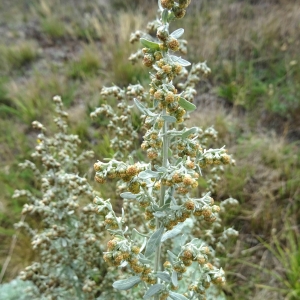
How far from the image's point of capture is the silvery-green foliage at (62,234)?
5.96 ft

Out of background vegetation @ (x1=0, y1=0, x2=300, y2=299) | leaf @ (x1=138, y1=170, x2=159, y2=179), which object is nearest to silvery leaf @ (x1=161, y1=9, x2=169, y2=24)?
leaf @ (x1=138, y1=170, x2=159, y2=179)

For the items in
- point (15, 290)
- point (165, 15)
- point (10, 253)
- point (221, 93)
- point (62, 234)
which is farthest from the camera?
point (221, 93)

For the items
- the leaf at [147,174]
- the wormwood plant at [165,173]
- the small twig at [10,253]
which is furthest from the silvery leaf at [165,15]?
the small twig at [10,253]

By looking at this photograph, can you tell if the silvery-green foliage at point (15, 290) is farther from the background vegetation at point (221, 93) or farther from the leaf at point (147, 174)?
the leaf at point (147, 174)

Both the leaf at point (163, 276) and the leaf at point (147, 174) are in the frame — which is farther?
the leaf at point (163, 276)

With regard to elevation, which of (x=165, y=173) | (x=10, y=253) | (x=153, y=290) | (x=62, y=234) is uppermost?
(x=10, y=253)

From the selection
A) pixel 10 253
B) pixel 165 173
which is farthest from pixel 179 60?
pixel 10 253

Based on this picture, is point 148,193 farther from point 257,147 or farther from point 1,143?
point 1,143

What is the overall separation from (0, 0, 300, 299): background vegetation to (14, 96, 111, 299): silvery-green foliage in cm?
53

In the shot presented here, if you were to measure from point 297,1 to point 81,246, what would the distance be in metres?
4.08

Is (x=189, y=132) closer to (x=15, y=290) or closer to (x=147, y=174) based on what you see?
(x=147, y=174)

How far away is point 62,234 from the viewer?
1839mm

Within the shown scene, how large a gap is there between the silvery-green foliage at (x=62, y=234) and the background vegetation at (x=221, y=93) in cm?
53

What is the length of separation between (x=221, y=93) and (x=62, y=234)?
2.43 metres
